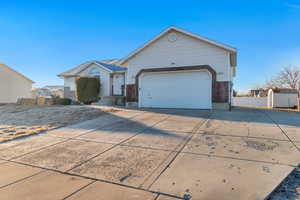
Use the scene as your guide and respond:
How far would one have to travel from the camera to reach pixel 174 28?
1105cm

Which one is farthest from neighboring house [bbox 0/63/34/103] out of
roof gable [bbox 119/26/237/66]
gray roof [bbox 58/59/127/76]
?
roof gable [bbox 119/26/237/66]

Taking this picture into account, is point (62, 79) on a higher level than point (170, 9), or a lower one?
lower

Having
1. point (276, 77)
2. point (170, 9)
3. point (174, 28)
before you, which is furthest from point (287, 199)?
point (276, 77)

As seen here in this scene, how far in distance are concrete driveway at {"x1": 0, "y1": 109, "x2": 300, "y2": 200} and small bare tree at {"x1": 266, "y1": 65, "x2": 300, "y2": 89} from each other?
2846cm

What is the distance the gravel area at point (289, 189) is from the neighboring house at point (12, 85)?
87.0ft

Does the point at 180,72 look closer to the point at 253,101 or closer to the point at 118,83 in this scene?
the point at 118,83

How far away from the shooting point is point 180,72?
10984 mm

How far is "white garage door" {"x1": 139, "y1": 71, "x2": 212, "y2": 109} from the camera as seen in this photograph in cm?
1048

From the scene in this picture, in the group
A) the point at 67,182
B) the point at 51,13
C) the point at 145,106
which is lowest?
the point at 67,182

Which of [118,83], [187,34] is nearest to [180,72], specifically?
[187,34]

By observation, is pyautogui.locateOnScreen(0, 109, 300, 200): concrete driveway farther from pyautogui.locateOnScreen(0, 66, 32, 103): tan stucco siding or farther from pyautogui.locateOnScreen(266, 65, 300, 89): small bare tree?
pyautogui.locateOnScreen(266, 65, 300, 89): small bare tree

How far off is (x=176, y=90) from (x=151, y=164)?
8.17 meters

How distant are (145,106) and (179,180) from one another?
931cm

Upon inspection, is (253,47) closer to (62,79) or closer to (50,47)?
(50,47)
